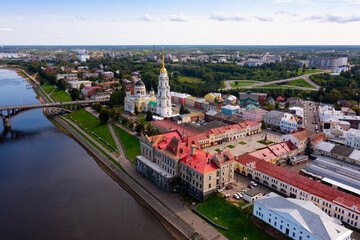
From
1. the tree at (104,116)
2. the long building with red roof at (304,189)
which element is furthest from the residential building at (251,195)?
the tree at (104,116)

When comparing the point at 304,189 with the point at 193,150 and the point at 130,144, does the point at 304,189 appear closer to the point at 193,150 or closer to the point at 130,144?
the point at 193,150

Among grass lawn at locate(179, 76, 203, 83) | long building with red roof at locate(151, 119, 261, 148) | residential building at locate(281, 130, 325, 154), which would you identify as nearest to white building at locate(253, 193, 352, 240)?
residential building at locate(281, 130, 325, 154)

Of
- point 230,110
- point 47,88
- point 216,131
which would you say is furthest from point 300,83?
point 47,88

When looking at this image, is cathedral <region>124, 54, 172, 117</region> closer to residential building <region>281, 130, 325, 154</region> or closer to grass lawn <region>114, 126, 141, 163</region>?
grass lawn <region>114, 126, 141, 163</region>

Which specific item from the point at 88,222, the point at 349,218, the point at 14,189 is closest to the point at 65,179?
the point at 14,189

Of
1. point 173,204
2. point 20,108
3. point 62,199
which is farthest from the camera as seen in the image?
point 20,108

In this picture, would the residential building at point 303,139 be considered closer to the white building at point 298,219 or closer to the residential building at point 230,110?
the white building at point 298,219
